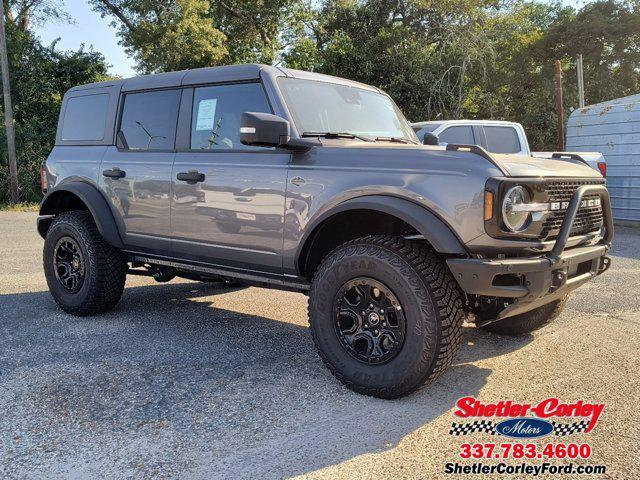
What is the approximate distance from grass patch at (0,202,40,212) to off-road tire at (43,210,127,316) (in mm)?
13507

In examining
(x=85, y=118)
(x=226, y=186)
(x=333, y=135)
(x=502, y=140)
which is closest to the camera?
(x=333, y=135)

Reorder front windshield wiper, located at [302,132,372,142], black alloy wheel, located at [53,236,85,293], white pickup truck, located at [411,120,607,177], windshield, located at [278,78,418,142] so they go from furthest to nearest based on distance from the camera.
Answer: white pickup truck, located at [411,120,607,177]
black alloy wheel, located at [53,236,85,293]
windshield, located at [278,78,418,142]
front windshield wiper, located at [302,132,372,142]

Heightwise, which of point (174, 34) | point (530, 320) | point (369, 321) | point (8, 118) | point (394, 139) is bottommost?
point (530, 320)

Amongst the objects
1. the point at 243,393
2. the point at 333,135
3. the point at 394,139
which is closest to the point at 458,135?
the point at 394,139

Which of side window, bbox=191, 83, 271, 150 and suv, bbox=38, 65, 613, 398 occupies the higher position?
side window, bbox=191, 83, 271, 150

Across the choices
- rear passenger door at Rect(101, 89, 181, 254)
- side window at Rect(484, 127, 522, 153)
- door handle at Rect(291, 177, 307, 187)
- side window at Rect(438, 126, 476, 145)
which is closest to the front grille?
door handle at Rect(291, 177, 307, 187)

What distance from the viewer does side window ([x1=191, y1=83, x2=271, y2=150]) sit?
4.16 meters

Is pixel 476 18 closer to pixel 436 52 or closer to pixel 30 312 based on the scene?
pixel 436 52

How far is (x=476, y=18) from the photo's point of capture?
69.5ft

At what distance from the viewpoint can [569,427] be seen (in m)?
3.00

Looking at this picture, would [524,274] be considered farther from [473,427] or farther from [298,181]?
Result: [298,181]

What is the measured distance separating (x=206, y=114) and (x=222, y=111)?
0.17 m

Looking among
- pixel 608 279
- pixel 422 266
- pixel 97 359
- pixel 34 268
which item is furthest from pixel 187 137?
pixel 608 279

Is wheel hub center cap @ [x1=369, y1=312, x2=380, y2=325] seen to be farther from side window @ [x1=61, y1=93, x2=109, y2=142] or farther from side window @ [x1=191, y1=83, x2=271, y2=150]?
side window @ [x1=61, y1=93, x2=109, y2=142]
